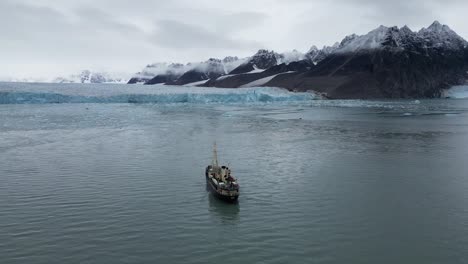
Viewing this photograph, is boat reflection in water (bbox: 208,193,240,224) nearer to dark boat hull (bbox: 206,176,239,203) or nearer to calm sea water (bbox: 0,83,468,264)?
calm sea water (bbox: 0,83,468,264)

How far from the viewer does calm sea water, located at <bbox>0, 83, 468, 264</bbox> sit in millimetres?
19016

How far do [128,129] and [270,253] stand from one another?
48939mm

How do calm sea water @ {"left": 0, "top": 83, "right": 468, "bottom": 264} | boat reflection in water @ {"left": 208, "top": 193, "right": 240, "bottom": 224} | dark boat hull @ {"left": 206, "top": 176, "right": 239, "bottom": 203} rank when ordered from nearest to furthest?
calm sea water @ {"left": 0, "top": 83, "right": 468, "bottom": 264} → boat reflection in water @ {"left": 208, "top": 193, "right": 240, "bottom": 224} → dark boat hull @ {"left": 206, "top": 176, "right": 239, "bottom": 203}

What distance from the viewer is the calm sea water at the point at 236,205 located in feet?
62.4

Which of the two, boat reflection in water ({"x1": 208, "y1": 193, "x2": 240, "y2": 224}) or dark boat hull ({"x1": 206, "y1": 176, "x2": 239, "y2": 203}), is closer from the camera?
boat reflection in water ({"x1": 208, "y1": 193, "x2": 240, "y2": 224})

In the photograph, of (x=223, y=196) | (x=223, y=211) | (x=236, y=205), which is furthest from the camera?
(x=223, y=196)

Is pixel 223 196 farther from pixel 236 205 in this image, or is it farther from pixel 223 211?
pixel 223 211

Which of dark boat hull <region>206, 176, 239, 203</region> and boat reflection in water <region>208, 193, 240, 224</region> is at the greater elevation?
dark boat hull <region>206, 176, 239, 203</region>

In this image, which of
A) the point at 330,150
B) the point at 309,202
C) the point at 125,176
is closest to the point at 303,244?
the point at 309,202

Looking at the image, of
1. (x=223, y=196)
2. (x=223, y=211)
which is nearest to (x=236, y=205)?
(x=223, y=196)

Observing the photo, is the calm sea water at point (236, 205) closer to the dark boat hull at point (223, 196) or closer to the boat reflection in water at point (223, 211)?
the boat reflection in water at point (223, 211)

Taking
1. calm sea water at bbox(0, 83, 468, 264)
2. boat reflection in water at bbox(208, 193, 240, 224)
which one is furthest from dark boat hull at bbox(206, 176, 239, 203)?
calm sea water at bbox(0, 83, 468, 264)

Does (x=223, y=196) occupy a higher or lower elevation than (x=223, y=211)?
higher

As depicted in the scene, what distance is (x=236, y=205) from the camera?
25.8 metres
